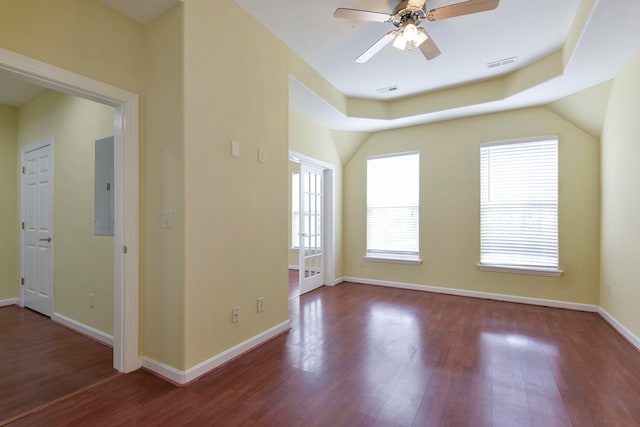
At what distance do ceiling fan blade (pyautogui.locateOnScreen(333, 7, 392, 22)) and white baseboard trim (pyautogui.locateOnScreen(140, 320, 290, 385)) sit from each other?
2.85m

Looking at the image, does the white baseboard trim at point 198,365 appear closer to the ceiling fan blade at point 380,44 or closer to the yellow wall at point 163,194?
the yellow wall at point 163,194

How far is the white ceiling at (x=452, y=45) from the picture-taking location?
248 centimetres

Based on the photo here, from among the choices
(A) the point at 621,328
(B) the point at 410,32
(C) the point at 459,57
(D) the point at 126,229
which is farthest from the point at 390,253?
(D) the point at 126,229

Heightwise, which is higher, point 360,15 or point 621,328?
point 360,15

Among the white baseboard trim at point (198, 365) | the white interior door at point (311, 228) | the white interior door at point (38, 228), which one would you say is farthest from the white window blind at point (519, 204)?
the white interior door at point (38, 228)

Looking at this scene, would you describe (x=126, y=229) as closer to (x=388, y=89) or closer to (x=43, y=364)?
(x=43, y=364)

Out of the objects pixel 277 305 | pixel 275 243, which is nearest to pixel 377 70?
pixel 275 243

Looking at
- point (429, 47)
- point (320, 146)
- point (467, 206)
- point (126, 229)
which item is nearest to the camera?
point (126, 229)

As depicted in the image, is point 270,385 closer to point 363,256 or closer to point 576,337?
point 576,337

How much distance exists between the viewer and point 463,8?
84.7 inches

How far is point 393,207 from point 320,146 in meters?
1.68

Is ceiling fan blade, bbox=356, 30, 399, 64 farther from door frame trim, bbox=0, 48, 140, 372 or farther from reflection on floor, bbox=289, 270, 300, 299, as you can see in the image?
reflection on floor, bbox=289, 270, 300, 299

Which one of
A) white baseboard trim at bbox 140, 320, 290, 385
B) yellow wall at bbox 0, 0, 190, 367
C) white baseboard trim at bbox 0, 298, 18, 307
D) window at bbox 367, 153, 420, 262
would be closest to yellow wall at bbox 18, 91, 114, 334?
yellow wall at bbox 0, 0, 190, 367

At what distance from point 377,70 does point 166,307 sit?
3447 millimetres
